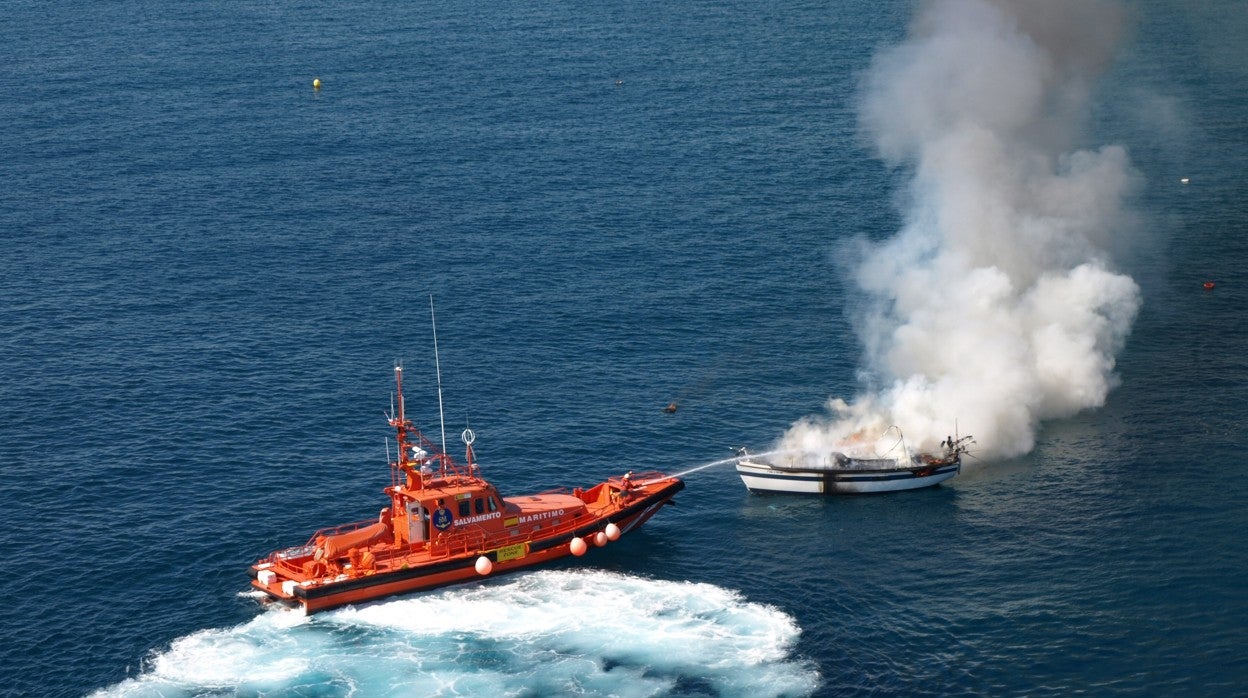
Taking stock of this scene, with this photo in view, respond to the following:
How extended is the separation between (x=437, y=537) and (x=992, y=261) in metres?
65.9

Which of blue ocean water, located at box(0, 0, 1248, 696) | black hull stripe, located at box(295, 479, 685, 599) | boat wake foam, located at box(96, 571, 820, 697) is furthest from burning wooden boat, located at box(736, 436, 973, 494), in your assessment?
boat wake foam, located at box(96, 571, 820, 697)

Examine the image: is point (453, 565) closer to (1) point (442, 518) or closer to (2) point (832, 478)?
(1) point (442, 518)

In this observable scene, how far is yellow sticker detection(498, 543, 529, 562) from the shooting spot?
116688mm

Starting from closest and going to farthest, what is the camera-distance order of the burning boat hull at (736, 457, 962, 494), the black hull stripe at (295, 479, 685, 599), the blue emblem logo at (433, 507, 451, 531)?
the black hull stripe at (295, 479, 685, 599) → the blue emblem logo at (433, 507, 451, 531) → the burning boat hull at (736, 457, 962, 494)

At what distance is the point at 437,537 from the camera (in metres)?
116

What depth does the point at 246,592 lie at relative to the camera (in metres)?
114

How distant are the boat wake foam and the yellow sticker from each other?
2.44 m

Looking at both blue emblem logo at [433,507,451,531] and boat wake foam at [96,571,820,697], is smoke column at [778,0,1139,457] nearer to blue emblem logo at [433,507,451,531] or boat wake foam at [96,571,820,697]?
boat wake foam at [96,571,820,697]

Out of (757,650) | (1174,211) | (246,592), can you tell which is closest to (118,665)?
(246,592)

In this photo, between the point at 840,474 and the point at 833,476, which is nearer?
the point at 840,474

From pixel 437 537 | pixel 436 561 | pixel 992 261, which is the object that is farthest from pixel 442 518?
pixel 992 261

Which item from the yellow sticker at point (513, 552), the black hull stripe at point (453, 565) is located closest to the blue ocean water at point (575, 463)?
the yellow sticker at point (513, 552)

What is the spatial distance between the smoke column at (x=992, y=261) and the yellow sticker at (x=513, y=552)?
2934 cm

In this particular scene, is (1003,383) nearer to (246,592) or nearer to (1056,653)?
(1056,653)
